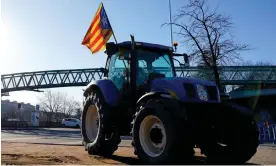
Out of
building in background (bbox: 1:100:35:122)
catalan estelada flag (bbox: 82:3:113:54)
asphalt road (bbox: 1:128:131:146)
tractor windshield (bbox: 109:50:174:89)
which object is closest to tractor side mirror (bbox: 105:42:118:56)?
tractor windshield (bbox: 109:50:174:89)

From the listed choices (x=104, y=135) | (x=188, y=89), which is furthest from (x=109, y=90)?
(x=188, y=89)

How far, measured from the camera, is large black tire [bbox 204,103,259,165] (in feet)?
20.5

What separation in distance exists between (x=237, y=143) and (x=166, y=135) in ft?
5.32

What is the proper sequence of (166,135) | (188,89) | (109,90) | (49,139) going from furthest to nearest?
(49,139) < (109,90) < (188,89) < (166,135)

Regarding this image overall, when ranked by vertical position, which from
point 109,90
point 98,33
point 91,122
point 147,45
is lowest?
point 91,122

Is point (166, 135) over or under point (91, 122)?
under

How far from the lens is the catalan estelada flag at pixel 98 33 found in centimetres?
897

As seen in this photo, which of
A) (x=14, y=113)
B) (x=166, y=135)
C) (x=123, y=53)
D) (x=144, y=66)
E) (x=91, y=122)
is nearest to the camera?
(x=166, y=135)

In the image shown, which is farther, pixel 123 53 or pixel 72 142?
pixel 72 142

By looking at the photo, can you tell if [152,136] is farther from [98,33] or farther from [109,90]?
[98,33]

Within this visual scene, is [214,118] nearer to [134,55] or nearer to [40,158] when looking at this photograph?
[134,55]

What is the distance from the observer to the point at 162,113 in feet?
18.9

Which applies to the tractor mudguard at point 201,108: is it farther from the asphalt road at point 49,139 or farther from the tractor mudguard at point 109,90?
the asphalt road at point 49,139

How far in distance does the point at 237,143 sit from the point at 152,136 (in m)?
1.67
